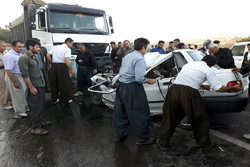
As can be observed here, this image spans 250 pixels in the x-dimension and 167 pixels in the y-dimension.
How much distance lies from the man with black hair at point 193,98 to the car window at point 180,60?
723 mm

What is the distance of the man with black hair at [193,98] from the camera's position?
2646 millimetres

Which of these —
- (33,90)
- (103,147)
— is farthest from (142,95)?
(33,90)

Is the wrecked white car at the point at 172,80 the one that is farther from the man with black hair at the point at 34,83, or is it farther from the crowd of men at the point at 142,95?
the man with black hair at the point at 34,83

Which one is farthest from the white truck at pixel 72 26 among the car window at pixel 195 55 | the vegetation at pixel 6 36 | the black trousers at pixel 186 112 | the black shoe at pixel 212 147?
the vegetation at pixel 6 36

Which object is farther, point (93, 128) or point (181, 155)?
point (93, 128)

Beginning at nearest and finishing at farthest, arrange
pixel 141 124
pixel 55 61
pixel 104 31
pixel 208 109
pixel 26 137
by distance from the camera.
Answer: pixel 141 124 < pixel 208 109 < pixel 26 137 < pixel 55 61 < pixel 104 31

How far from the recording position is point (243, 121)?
3842 millimetres

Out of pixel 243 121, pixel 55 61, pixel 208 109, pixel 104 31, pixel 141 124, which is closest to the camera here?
pixel 141 124

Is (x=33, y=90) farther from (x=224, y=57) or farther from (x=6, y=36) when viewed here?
(x=6, y=36)

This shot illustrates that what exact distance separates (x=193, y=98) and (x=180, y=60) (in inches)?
43.2

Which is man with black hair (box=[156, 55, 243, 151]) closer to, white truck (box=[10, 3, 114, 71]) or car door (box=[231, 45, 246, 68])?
white truck (box=[10, 3, 114, 71])

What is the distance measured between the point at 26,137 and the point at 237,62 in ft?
26.9

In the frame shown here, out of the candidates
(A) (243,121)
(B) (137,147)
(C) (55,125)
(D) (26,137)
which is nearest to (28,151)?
(D) (26,137)

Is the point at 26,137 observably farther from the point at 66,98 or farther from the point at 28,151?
the point at 66,98
